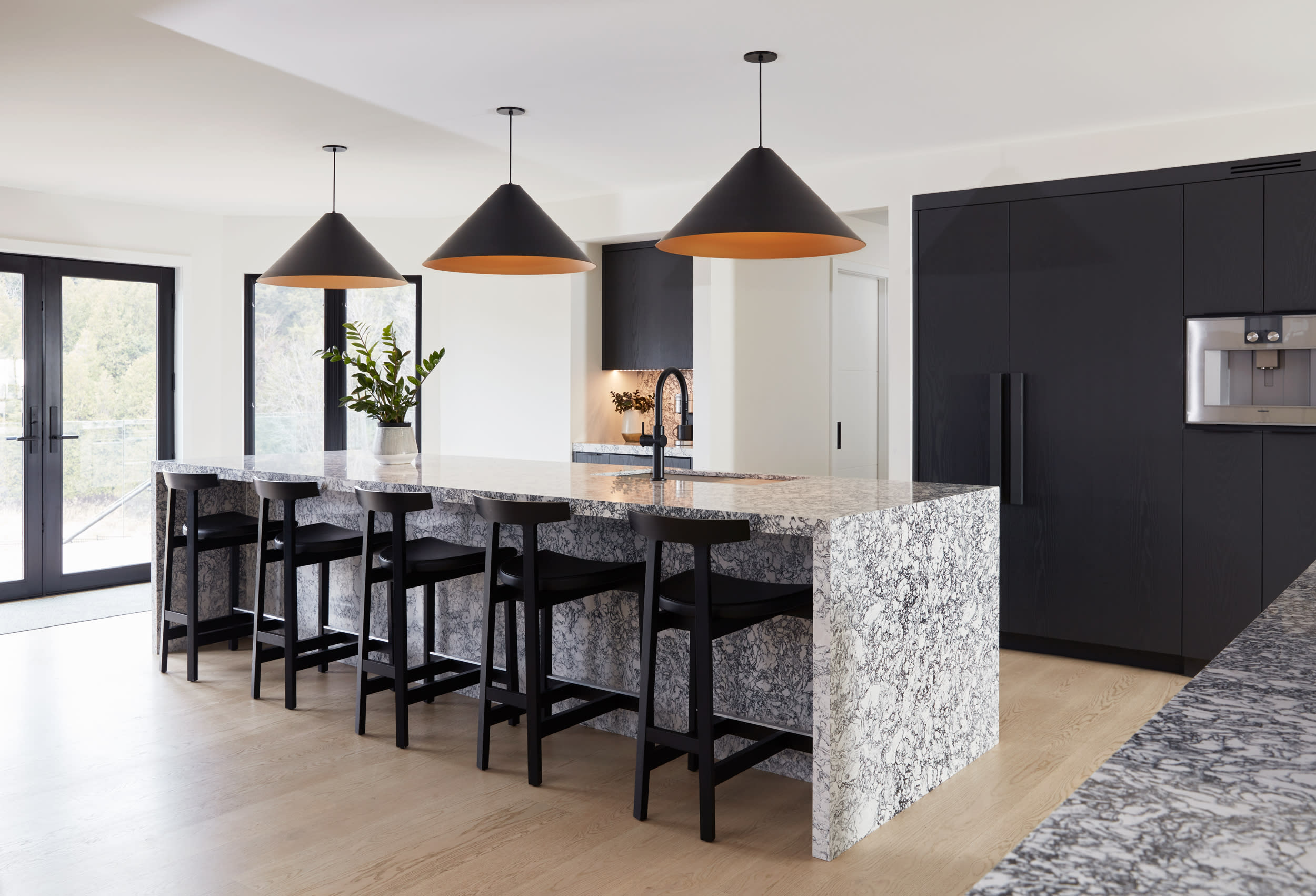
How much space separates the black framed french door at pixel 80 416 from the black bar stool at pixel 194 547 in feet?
4.63

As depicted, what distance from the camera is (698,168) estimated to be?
5535mm

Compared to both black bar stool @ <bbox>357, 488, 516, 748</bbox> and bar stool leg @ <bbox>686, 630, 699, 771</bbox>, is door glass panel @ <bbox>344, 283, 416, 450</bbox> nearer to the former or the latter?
black bar stool @ <bbox>357, 488, 516, 748</bbox>

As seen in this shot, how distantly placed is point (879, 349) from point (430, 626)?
14.0 ft

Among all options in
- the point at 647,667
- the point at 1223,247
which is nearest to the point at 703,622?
the point at 647,667

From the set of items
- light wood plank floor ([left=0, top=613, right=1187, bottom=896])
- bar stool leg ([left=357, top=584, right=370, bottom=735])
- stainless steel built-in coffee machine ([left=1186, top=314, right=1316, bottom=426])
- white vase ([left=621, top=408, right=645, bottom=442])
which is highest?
stainless steel built-in coffee machine ([left=1186, top=314, right=1316, bottom=426])

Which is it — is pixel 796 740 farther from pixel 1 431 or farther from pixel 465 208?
pixel 1 431

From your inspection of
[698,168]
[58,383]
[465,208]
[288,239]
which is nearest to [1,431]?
[58,383]

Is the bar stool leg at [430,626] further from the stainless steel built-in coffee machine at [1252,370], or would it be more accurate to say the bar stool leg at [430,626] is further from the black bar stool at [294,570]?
the stainless steel built-in coffee machine at [1252,370]

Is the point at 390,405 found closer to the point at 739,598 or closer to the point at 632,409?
the point at 739,598

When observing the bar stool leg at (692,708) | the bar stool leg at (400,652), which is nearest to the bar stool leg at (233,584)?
the bar stool leg at (400,652)

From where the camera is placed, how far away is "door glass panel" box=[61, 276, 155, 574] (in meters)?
6.35

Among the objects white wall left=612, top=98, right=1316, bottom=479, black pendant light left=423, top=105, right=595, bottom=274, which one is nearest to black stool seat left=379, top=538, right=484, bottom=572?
black pendant light left=423, top=105, right=595, bottom=274

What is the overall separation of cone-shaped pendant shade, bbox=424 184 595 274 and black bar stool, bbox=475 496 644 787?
120 centimetres

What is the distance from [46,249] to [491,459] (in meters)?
3.40
